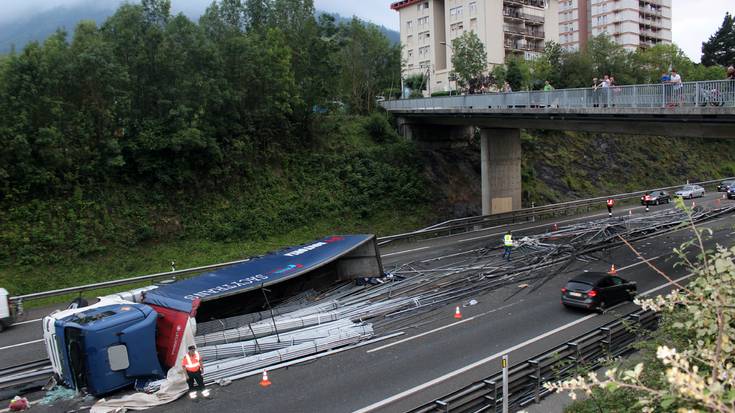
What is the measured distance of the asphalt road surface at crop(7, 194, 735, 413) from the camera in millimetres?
12078

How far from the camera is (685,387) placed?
372 cm

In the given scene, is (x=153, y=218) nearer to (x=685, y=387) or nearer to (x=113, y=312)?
(x=113, y=312)

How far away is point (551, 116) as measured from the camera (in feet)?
95.4

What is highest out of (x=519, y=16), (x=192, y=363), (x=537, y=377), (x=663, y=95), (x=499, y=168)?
(x=519, y=16)

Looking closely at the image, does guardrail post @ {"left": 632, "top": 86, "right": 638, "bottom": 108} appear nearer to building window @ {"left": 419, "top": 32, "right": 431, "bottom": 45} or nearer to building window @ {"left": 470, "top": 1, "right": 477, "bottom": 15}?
building window @ {"left": 470, "top": 1, "right": 477, "bottom": 15}

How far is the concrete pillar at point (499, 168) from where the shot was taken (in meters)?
37.8

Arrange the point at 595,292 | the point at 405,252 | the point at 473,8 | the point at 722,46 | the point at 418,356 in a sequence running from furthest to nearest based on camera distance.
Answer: the point at 722,46 < the point at 473,8 < the point at 405,252 < the point at 595,292 < the point at 418,356

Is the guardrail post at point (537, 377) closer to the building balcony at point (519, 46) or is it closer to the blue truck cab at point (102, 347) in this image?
the blue truck cab at point (102, 347)

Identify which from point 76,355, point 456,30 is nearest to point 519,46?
point 456,30

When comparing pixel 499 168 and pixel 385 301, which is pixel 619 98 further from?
pixel 385 301

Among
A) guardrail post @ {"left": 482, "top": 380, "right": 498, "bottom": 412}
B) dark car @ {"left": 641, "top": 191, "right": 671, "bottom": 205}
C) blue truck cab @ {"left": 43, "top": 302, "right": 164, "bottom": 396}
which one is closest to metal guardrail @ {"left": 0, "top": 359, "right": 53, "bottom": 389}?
blue truck cab @ {"left": 43, "top": 302, "right": 164, "bottom": 396}

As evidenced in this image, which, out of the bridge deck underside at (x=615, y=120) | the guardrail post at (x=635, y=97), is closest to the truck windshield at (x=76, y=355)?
the bridge deck underside at (x=615, y=120)

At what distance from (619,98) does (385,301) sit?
14694 millimetres

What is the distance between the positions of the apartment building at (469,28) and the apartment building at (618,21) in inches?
1305
